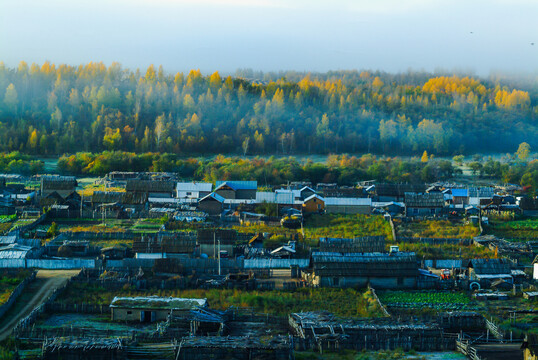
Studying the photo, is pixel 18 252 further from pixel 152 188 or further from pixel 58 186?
pixel 58 186

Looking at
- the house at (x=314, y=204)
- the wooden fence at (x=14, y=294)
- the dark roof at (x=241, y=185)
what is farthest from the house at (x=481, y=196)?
the wooden fence at (x=14, y=294)

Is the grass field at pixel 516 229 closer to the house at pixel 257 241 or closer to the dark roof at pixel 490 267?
the dark roof at pixel 490 267

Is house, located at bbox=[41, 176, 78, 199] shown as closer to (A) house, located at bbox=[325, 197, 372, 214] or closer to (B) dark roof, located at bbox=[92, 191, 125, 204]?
(B) dark roof, located at bbox=[92, 191, 125, 204]

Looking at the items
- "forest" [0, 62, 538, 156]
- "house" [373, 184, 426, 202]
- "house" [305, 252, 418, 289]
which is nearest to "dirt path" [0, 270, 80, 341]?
"house" [305, 252, 418, 289]

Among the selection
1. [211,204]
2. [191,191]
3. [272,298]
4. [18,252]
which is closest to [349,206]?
[211,204]

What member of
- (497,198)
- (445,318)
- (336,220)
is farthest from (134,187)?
(445,318)
